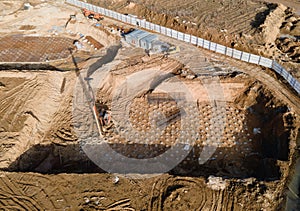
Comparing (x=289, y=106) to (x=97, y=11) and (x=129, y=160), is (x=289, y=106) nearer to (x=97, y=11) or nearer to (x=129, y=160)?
(x=129, y=160)

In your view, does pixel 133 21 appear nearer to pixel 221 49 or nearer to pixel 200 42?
pixel 200 42

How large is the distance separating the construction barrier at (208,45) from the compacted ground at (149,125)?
660mm

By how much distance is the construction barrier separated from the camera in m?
20.6

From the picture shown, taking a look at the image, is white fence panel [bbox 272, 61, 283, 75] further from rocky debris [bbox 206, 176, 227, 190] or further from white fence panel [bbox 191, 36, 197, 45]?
rocky debris [bbox 206, 176, 227, 190]

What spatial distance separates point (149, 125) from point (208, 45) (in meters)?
9.63

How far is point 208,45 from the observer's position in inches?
938

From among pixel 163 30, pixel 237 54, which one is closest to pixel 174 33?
pixel 163 30

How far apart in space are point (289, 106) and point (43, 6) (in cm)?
2933

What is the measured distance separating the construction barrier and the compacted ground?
0.66 metres

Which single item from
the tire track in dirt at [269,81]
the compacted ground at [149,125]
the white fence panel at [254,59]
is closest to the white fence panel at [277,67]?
the compacted ground at [149,125]

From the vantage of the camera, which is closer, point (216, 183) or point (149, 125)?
point (216, 183)

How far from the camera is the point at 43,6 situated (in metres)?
32.8

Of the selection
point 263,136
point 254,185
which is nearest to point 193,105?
point 263,136

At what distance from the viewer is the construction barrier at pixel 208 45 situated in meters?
20.6
